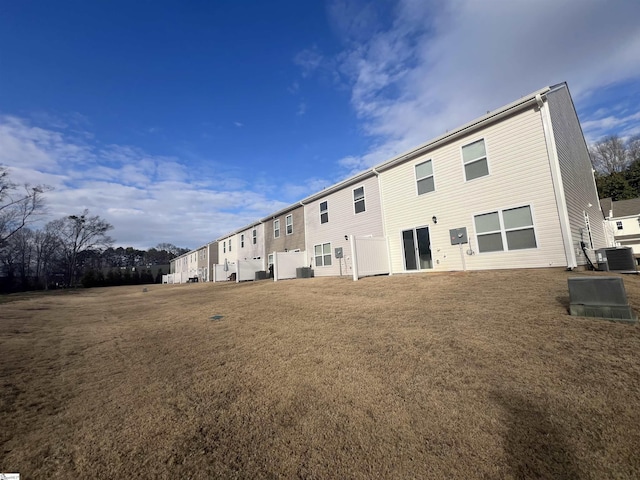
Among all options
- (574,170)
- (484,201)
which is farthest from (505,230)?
(574,170)

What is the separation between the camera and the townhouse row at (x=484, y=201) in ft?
28.2

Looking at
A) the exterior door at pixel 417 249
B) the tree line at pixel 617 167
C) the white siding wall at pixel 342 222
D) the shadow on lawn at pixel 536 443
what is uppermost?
the tree line at pixel 617 167

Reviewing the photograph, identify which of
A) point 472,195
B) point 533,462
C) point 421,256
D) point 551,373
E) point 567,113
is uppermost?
point 567,113

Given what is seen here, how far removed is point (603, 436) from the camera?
2.22m

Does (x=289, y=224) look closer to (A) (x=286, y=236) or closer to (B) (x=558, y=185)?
(A) (x=286, y=236)

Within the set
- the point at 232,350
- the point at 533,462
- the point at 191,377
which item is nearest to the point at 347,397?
the point at 533,462

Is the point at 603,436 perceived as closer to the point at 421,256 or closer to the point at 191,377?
the point at 191,377

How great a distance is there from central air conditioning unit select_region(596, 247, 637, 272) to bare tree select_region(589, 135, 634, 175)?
3782cm

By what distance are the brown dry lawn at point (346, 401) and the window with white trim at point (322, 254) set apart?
439 inches

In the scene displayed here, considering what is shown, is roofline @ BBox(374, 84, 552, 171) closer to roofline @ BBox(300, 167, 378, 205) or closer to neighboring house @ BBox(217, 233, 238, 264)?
roofline @ BBox(300, 167, 378, 205)

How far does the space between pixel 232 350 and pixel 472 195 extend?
9401 millimetres

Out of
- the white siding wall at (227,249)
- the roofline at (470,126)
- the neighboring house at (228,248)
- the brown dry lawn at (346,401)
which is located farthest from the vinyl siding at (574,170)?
the neighboring house at (228,248)

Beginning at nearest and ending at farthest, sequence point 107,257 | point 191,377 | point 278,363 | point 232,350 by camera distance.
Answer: point 191,377
point 278,363
point 232,350
point 107,257

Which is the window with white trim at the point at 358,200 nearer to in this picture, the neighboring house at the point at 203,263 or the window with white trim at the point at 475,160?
the window with white trim at the point at 475,160
